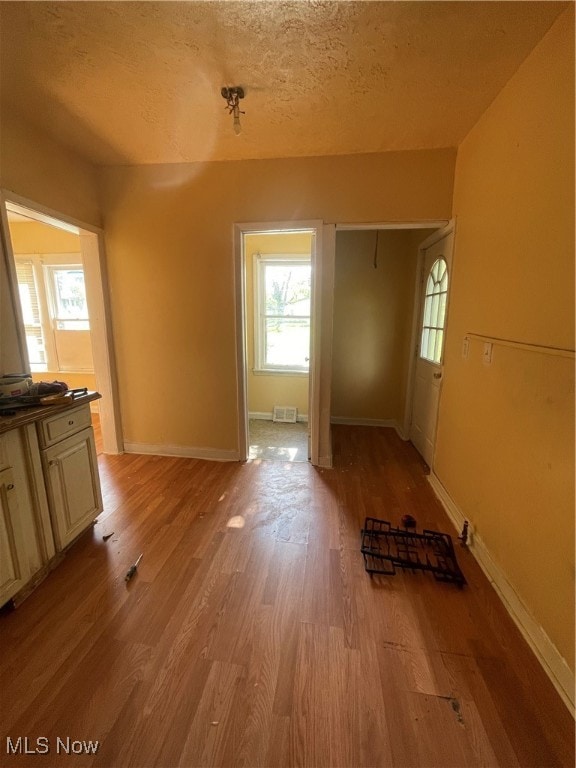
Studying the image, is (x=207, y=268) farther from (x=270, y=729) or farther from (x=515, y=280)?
(x=270, y=729)

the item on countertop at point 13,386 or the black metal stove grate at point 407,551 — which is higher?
the item on countertop at point 13,386

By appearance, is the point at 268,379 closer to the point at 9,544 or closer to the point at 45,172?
the point at 45,172

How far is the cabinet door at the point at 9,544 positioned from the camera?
1.38m

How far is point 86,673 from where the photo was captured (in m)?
1.19

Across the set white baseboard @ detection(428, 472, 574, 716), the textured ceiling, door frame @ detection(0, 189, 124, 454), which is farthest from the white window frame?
white baseboard @ detection(428, 472, 574, 716)

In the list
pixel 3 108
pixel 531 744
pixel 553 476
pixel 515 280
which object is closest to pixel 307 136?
pixel 515 280

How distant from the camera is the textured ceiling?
1274mm

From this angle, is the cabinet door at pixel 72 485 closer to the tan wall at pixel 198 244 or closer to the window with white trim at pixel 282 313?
the tan wall at pixel 198 244

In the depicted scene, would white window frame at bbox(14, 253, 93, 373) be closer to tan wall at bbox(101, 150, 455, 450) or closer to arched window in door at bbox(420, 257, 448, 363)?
tan wall at bbox(101, 150, 455, 450)

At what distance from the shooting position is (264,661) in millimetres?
1237

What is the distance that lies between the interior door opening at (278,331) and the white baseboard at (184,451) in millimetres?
798

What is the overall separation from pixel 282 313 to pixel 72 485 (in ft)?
10.4

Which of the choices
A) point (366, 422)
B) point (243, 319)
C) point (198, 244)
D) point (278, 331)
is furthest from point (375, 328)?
point (198, 244)

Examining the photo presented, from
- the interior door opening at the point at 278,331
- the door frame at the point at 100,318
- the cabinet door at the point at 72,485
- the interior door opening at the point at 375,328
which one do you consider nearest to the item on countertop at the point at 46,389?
the cabinet door at the point at 72,485
